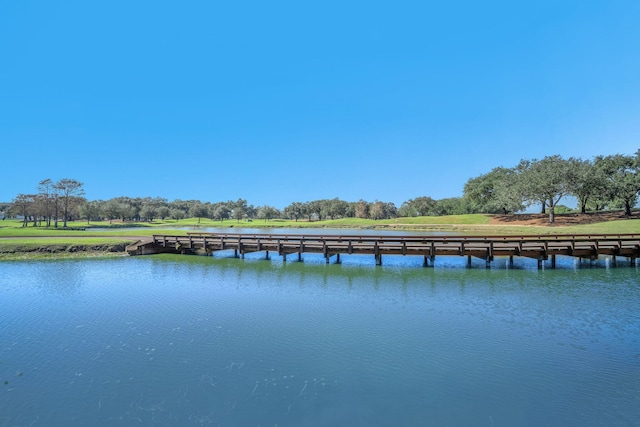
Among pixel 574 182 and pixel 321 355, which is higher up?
pixel 574 182

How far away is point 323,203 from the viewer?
15438cm

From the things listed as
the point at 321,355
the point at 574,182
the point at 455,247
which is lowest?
the point at 321,355

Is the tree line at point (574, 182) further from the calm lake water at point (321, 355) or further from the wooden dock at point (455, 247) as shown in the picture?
the calm lake water at point (321, 355)

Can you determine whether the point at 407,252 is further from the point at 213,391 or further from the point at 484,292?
the point at 213,391

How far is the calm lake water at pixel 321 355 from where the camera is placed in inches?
305

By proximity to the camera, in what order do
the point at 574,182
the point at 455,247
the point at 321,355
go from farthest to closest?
the point at 574,182
the point at 455,247
the point at 321,355

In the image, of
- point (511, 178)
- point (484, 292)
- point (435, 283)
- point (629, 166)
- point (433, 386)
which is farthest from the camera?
point (511, 178)

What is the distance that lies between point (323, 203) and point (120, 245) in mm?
121082

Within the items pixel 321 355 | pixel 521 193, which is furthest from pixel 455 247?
pixel 521 193

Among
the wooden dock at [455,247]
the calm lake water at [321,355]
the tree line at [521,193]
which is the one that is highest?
the tree line at [521,193]

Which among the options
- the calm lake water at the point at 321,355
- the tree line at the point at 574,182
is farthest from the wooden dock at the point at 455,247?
the tree line at the point at 574,182

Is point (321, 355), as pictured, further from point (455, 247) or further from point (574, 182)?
point (574, 182)

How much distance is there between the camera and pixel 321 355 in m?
10.6

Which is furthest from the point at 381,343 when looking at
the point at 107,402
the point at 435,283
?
the point at 435,283
